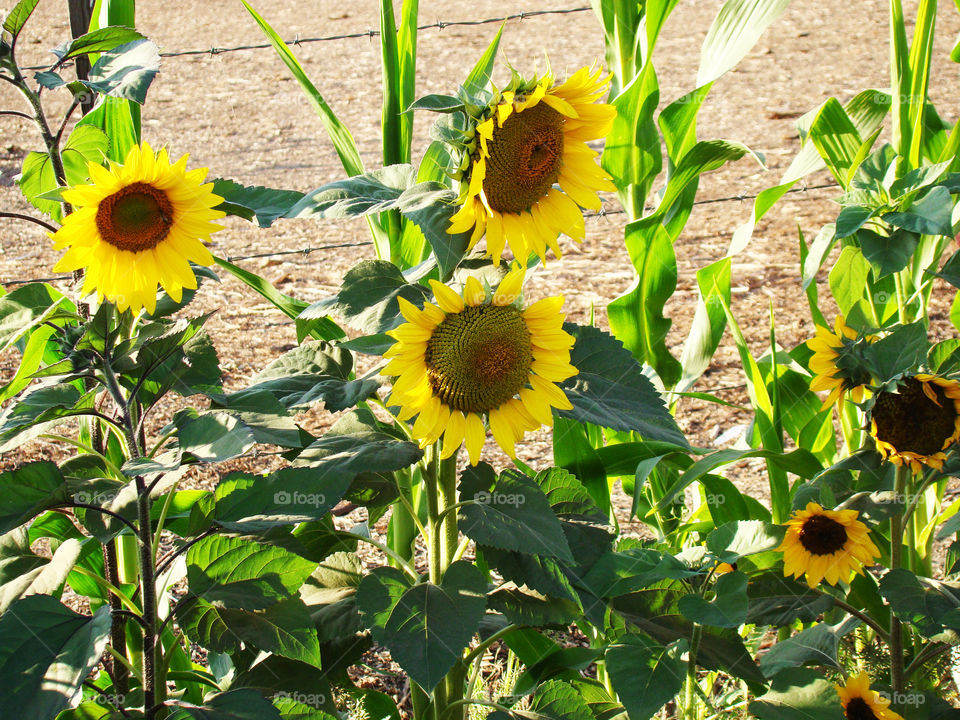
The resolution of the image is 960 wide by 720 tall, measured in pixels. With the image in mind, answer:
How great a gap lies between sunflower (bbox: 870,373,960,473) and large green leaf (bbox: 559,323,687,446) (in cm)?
28

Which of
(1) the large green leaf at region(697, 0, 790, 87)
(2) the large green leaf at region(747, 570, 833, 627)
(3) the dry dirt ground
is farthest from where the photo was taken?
(3) the dry dirt ground

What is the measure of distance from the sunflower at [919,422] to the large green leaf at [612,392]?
28 centimetres

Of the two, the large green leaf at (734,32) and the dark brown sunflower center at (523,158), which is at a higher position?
the large green leaf at (734,32)

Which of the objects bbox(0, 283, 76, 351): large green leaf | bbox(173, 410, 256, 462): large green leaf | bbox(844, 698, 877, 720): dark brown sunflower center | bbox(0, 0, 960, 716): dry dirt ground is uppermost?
bbox(0, 0, 960, 716): dry dirt ground

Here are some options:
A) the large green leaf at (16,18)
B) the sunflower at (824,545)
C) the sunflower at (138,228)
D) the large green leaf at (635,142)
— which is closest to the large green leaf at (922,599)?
the sunflower at (824,545)

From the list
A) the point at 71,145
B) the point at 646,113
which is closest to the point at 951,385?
the point at 646,113

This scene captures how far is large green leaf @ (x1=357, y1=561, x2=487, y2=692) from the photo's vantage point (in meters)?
0.80

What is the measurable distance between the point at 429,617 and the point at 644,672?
0.24m

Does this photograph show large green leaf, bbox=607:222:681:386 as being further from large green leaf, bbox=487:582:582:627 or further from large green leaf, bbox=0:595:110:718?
large green leaf, bbox=0:595:110:718

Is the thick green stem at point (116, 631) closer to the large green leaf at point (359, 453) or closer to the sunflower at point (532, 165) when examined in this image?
the large green leaf at point (359, 453)

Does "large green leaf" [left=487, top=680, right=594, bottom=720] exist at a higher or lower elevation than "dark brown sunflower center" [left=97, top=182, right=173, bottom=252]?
lower

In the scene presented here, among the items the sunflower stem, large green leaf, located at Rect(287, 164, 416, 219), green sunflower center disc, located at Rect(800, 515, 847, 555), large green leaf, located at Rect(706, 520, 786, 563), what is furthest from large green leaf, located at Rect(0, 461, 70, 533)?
the sunflower stem

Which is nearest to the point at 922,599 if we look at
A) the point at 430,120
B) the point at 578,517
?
the point at 578,517

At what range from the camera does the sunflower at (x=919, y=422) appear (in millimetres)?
1014
